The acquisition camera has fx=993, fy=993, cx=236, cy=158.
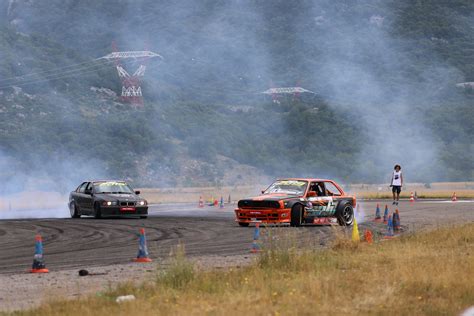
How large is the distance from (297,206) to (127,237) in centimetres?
488

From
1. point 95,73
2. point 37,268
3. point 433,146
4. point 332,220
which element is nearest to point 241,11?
point 95,73

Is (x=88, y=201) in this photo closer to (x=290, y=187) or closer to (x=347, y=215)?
(x=290, y=187)

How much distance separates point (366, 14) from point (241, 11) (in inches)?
928

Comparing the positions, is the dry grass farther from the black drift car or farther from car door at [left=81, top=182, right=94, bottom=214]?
car door at [left=81, top=182, right=94, bottom=214]

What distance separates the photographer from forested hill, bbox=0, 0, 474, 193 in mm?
90087

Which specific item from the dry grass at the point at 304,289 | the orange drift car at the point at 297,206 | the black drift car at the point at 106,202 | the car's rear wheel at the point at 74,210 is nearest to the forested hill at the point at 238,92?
the car's rear wheel at the point at 74,210

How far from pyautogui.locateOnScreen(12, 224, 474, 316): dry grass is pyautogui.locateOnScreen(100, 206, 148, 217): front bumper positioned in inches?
636

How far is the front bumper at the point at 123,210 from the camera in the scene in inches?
1266

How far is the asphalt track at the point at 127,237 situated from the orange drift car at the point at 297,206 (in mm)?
322

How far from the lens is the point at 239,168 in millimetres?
95062

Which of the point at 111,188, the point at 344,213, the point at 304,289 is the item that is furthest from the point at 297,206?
the point at 304,289

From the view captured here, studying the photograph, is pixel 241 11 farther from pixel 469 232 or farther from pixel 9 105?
pixel 469 232

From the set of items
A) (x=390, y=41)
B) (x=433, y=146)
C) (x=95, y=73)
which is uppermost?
(x=390, y=41)

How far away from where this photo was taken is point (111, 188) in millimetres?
33938
